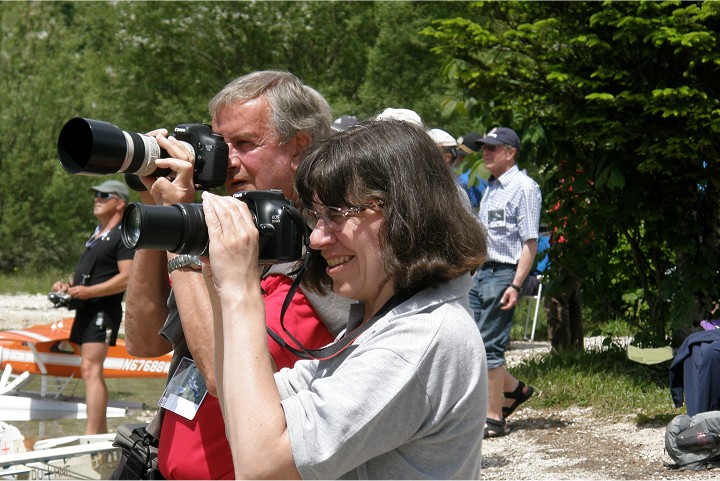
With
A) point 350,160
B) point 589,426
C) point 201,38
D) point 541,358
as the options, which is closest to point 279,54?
point 201,38

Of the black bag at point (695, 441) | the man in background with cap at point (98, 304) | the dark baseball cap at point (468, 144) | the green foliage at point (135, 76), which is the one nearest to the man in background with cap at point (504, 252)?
the black bag at point (695, 441)

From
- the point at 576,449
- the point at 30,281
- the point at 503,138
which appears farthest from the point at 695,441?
the point at 30,281

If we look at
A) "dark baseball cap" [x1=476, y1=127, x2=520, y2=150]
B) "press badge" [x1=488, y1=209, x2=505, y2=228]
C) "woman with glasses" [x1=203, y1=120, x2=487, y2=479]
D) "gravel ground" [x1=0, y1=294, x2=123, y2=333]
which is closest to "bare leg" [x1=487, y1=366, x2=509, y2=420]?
"press badge" [x1=488, y1=209, x2=505, y2=228]

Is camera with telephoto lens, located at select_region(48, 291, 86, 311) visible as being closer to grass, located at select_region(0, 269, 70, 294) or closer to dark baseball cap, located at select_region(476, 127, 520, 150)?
dark baseball cap, located at select_region(476, 127, 520, 150)

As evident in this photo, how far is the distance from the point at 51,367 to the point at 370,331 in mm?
6698

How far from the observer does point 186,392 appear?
7.23 ft

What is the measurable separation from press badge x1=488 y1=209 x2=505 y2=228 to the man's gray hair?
4.03 m

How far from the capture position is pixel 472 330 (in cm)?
170

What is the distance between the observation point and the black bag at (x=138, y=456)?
7.88ft

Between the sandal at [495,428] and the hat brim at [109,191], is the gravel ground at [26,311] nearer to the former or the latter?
the hat brim at [109,191]

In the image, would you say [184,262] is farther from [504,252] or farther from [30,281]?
[30,281]

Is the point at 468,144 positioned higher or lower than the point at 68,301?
higher

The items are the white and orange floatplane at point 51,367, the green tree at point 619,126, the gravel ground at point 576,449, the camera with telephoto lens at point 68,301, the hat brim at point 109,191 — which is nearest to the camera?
the gravel ground at point 576,449

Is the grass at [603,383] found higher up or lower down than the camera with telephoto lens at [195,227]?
lower down
